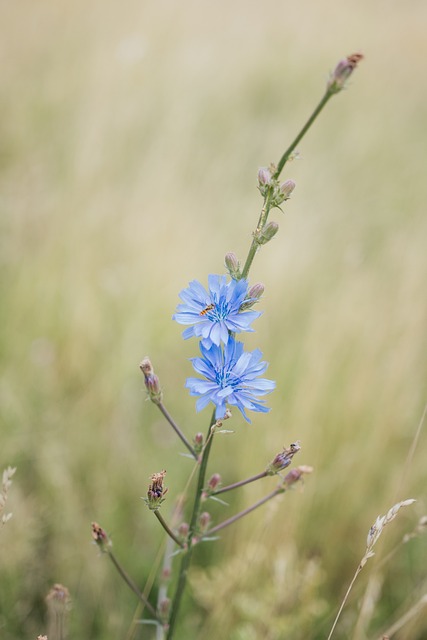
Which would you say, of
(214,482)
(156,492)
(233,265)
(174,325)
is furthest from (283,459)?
(174,325)

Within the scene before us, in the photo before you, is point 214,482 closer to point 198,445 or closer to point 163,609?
point 198,445

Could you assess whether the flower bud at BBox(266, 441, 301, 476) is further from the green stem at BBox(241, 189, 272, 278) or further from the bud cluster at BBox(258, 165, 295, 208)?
the bud cluster at BBox(258, 165, 295, 208)

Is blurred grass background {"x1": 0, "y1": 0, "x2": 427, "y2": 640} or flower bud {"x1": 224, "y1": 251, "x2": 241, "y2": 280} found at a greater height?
blurred grass background {"x1": 0, "y1": 0, "x2": 427, "y2": 640}

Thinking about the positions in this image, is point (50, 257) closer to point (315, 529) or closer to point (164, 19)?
point (315, 529)

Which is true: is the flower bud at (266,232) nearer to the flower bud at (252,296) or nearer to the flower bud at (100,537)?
the flower bud at (252,296)

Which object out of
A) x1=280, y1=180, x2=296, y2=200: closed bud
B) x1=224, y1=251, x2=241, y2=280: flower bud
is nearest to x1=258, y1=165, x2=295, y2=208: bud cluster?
x1=280, y1=180, x2=296, y2=200: closed bud

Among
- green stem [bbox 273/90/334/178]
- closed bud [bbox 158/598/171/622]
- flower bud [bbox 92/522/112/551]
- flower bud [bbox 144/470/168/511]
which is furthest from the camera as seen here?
closed bud [bbox 158/598/171/622]

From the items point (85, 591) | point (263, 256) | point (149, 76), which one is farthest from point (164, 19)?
point (85, 591)
